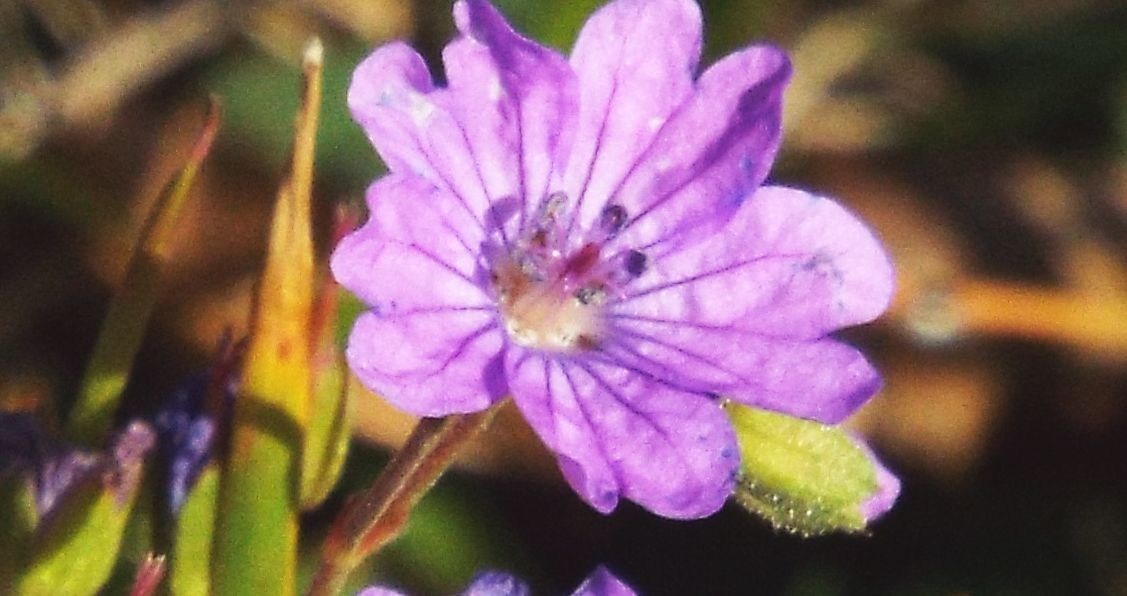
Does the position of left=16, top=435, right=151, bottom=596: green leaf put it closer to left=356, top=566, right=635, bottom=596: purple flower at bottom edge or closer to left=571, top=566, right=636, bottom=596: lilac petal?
left=356, top=566, right=635, bottom=596: purple flower at bottom edge

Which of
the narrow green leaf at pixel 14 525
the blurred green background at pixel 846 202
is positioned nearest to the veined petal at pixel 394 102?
the narrow green leaf at pixel 14 525

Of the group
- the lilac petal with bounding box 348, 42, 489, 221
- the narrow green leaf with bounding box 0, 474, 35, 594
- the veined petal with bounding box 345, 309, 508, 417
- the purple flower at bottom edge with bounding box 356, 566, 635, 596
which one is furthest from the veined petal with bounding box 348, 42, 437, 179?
the narrow green leaf with bounding box 0, 474, 35, 594

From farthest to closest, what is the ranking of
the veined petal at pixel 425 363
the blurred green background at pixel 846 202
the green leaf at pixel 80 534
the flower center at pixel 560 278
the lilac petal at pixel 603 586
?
the blurred green background at pixel 846 202 < the flower center at pixel 560 278 < the green leaf at pixel 80 534 < the lilac petal at pixel 603 586 < the veined petal at pixel 425 363

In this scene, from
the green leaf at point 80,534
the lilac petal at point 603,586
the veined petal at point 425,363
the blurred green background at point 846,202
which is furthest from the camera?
the blurred green background at point 846,202

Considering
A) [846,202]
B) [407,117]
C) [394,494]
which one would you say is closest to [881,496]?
[394,494]

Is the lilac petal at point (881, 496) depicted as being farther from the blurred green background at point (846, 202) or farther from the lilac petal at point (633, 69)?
the blurred green background at point (846, 202)

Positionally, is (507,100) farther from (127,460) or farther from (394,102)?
(127,460)

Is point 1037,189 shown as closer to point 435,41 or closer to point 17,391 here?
point 435,41
